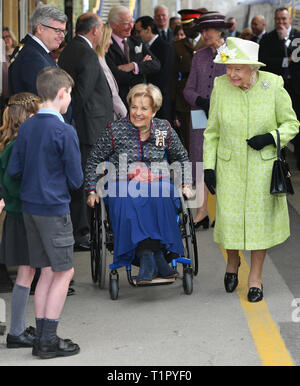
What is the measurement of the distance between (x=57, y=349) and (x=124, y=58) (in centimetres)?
515

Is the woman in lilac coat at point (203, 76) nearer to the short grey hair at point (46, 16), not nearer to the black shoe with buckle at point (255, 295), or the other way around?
the short grey hair at point (46, 16)

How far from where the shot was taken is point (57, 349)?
16.6 ft

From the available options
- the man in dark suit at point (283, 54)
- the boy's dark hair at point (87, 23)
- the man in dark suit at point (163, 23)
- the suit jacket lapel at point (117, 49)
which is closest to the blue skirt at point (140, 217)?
the boy's dark hair at point (87, 23)

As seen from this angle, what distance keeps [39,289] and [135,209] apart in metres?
1.37

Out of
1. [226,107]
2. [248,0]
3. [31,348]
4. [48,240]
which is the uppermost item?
[226,107]

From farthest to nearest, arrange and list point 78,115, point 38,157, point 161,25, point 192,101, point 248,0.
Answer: point 248,0, point 161,25, point 192,101, point 78,115, point 38,157

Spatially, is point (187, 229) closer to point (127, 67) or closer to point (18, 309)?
point (18, 309)

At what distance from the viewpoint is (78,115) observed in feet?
26.2

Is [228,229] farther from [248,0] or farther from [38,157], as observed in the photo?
[248,0]

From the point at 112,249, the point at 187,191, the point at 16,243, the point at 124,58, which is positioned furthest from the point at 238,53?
the point at 124,58

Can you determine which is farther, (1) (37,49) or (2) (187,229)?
(1) (37,49)

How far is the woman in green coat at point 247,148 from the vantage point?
6141 millimetres

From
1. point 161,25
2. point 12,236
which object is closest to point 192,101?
point 12,236

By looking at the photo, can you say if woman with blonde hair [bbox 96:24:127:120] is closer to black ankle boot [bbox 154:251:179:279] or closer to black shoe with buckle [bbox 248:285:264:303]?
black ankle boot [bbox 154:251:179:279]
